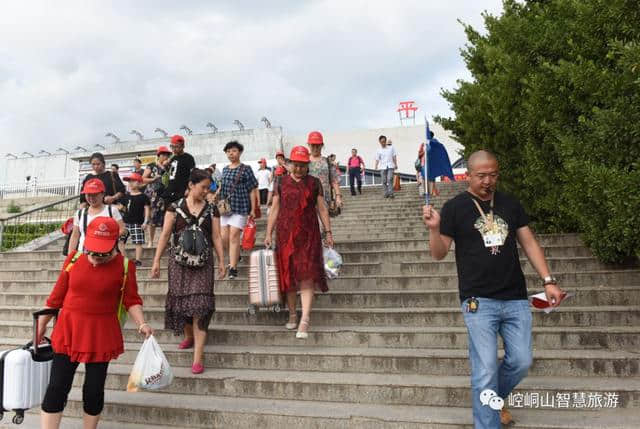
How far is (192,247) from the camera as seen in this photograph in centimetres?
439

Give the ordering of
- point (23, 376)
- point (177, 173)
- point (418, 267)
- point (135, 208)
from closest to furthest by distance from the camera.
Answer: point (23, 376), point (418, 267), point (177, 173), point (135, 208)

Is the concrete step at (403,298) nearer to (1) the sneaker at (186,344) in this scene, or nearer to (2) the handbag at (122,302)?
(1) the sneaker at (186,344)

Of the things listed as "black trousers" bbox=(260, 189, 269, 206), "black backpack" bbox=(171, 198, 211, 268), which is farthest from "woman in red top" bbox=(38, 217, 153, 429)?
"black trousers" bbox=(260, 189, 269, 206)

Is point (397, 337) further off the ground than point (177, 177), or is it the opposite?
point (177, 177)

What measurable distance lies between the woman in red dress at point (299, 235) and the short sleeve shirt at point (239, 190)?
148cm

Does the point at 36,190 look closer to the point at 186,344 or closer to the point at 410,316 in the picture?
the point at 186,344

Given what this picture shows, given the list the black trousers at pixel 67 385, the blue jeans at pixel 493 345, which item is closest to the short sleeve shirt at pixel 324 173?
the blue jeans at pixel 493 345

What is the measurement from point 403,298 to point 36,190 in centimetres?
2533

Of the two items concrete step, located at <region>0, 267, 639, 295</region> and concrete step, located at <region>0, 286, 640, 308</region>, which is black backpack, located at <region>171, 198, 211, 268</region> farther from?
concrete step, located at <region>0, 267, 639, 295</region>

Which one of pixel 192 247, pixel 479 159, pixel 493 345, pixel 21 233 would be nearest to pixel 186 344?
pixel 192 247

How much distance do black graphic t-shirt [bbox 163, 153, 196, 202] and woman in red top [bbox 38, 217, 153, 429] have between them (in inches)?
137

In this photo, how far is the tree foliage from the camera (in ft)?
15.2

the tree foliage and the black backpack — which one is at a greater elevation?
the tree foliage

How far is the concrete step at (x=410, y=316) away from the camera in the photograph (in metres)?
4.62
